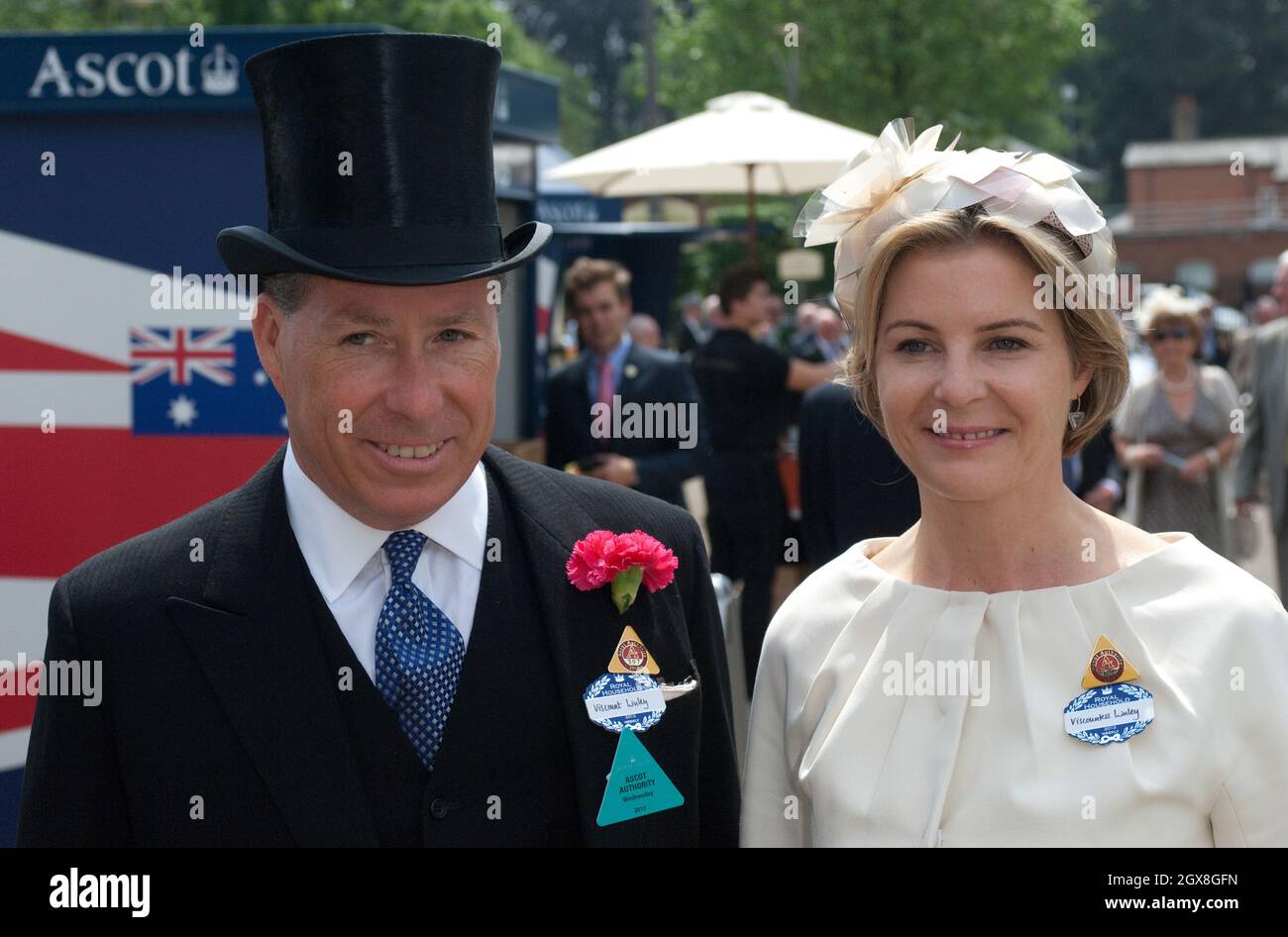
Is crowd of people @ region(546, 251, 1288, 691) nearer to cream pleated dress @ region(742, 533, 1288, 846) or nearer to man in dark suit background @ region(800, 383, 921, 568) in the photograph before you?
man in dark suit background @ region(800, 383, 921, 568)

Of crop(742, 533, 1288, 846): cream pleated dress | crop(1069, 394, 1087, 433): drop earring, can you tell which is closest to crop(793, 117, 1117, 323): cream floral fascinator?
crop(1069, 394, 1087, 433): drop earring

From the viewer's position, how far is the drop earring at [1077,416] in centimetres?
272

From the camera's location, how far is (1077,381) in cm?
262

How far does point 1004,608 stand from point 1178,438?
5.44 m

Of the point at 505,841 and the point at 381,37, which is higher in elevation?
the point at 381,37

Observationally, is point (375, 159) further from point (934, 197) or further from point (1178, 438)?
point (1178, 438)

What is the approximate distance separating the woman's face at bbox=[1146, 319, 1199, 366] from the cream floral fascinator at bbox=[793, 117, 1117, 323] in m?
5.30

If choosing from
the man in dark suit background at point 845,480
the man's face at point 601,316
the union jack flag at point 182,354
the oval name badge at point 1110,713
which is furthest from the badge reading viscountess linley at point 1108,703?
the man's face at point 601,316

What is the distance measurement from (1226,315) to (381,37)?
1272 inches

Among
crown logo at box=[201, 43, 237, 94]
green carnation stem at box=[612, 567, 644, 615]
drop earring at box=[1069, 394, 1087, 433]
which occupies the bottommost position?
green carnation stem at box=[612, 567, 644, 615]

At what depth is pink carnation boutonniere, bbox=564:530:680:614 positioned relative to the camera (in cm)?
258

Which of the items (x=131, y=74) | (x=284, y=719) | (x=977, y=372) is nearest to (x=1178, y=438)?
(x=131, y=74)

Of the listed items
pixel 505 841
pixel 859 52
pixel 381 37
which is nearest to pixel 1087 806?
pixel 505 841
